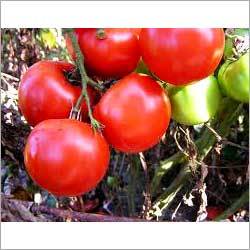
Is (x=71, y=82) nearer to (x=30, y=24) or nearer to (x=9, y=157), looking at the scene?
(x=30, y=24)

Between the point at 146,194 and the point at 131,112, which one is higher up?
the point at 131,112

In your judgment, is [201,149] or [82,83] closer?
[82,83]

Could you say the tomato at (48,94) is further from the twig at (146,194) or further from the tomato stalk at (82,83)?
the twig at (146,194)

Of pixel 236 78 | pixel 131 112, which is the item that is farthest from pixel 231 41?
pixel 131 112

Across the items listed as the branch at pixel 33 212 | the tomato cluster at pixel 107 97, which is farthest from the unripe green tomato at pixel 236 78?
the branch at pixel 33 212

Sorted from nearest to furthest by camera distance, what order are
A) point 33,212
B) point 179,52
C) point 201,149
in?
point 179,52
point 33,212
point 201,149

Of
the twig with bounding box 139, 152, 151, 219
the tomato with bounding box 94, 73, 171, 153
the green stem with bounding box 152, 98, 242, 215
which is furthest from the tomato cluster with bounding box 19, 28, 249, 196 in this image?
the twig with bounding box 139, 152, 151, 219

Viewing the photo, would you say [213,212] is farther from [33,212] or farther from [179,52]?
[179,52]
